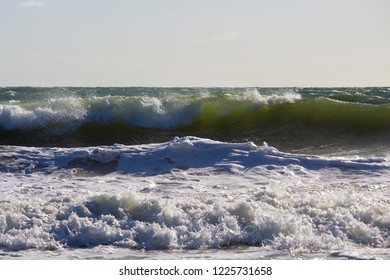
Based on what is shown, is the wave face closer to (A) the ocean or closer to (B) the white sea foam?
(A) the ocean

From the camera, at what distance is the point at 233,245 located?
22.2ft

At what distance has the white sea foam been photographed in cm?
682

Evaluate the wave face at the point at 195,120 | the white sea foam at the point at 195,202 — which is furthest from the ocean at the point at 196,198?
the wave face at the point at 195,120

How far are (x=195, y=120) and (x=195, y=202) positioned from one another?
9841 millimetres

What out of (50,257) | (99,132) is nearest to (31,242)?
(50,257)

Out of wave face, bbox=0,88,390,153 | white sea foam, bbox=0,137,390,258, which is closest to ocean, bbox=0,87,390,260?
white sea foam, bbox=0,137,390,258

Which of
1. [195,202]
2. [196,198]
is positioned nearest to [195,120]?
[196,198]

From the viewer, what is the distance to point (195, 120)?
17453mm

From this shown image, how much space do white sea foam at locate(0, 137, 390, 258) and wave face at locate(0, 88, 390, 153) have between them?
455 centimetres

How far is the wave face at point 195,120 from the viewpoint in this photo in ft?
50.8

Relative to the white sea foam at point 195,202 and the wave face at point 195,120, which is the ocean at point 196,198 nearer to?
the white sea foam at point 195,202

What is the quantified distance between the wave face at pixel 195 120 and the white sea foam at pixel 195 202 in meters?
4.55
